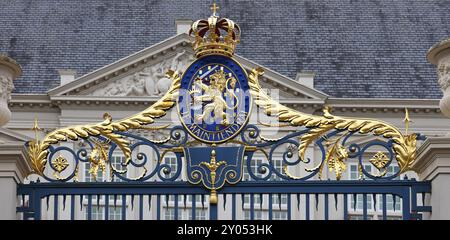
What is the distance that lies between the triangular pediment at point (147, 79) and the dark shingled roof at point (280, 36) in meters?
1.72

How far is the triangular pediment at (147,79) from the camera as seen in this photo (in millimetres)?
50281

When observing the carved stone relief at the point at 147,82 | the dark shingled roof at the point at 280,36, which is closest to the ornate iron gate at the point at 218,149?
the carved stone relief at the point at 147,82

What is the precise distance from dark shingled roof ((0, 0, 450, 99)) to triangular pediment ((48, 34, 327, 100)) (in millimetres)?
1722

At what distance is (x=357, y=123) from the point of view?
17.3 meters

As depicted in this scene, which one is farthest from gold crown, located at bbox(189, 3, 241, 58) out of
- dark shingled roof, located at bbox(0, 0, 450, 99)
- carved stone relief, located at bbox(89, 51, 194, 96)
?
dark shingled roof, located at bbox(0, 0, 450, 99)

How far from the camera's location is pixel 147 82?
51375mm

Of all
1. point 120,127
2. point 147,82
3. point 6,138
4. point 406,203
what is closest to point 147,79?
point 147,82

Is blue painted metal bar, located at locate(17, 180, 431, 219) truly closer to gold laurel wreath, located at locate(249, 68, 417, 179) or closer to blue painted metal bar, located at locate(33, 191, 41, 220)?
blue painted metal bar, located at locate(33, 191, 41, 220)

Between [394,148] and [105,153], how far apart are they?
3213 millimetres

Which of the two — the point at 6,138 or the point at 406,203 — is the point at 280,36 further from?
the point at 406,203

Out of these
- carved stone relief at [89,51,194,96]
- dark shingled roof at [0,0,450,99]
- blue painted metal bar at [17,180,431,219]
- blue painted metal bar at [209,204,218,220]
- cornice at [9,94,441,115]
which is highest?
dark shingled roof at [0,0,450,99]

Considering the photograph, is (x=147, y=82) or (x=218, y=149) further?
(x=147, y=82)

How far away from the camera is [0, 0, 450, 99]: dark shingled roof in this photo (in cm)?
5272

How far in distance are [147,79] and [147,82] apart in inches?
6.4
